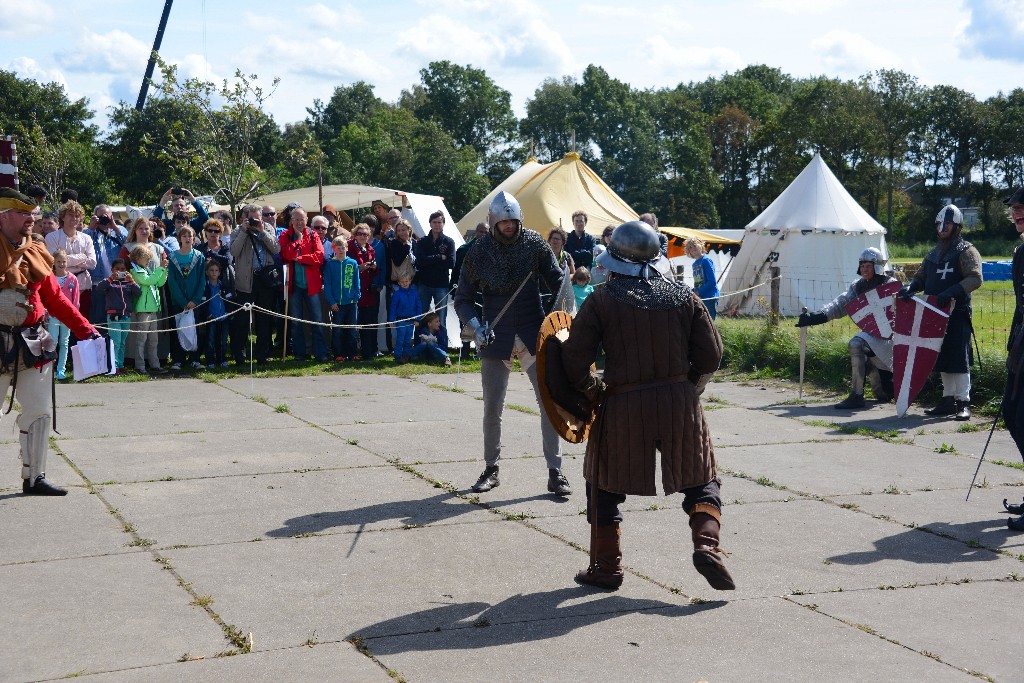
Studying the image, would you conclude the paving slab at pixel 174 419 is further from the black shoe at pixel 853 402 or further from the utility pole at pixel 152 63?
the utility pole at pixel 152 63

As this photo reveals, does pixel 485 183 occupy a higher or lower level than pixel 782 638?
higher

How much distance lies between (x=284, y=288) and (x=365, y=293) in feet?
3.49

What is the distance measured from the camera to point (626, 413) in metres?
5.02

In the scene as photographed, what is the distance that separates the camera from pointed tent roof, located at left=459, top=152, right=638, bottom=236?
23.5 meters

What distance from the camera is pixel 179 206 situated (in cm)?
1426

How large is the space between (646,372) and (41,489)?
13.8 ft

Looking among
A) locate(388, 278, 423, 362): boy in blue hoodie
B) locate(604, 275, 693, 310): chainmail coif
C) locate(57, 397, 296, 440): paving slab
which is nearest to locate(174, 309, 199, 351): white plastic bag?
locate(388, 278, 423, 362): boy in blue hoodie

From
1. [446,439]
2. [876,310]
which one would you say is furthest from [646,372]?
[876,310]

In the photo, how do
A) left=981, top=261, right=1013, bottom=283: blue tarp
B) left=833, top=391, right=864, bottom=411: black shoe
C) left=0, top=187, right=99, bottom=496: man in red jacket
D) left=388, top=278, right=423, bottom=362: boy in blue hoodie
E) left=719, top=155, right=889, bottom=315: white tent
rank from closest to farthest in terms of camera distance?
left=0, top=187, right=99, bottom=496: man in red jacket
left=833, top=391, right=864, bottom=411: black shoe
left=388, top=278, right=423, bottom=362: boy in blue hoodie
left=719, top=155, right=889, bottom=315: white tent
left=981, top=261, right=1013, bottom=283: blue tarp

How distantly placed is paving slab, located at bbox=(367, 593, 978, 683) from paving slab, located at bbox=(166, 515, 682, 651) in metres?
0.17

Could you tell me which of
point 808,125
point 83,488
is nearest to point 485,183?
point 808,125

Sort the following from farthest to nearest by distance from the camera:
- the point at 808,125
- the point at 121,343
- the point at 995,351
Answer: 1. the point at 808,125
2. the point at 121,343
3. the point at 995,351

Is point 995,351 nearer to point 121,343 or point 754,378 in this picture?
point 754,378

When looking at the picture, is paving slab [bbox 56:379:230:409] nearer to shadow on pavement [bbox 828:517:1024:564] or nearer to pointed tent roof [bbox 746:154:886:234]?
shadow on pavement [bbox 828:517:1024:564]
